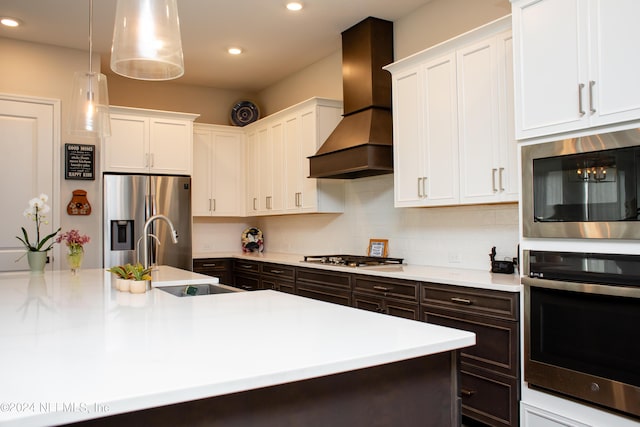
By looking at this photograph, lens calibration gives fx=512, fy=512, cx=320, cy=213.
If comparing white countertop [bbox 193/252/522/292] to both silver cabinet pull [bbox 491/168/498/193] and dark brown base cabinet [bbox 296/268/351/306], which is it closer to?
dark brown base cabinet [bbox 296/268/351/306]

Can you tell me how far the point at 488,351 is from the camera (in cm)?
283

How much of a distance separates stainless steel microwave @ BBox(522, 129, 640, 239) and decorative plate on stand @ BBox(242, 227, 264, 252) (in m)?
4.20

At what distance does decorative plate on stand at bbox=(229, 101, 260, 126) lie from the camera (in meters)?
6.44

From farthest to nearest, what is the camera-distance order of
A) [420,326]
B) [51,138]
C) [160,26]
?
[51,138] < [160,26] < [420,326]

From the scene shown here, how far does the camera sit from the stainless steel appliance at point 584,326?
218cm

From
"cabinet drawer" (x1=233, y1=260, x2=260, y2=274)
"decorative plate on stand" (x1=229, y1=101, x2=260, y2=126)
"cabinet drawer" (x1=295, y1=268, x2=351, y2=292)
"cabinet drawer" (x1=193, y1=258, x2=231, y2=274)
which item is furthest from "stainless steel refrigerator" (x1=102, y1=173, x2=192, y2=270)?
"cabinet drawer" (x1=295, y1=268, x2=351, y2=292)

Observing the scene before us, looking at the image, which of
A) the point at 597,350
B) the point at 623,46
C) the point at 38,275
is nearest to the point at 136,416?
the point at 597,350

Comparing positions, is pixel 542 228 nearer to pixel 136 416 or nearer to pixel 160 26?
pixel 160 26

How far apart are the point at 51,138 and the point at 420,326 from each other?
4.58 metres

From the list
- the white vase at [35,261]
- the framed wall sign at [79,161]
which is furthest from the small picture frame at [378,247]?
the framed wall sign at [79,161]

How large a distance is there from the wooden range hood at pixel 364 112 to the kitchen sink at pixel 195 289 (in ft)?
4.77

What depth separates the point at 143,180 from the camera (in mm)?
5297

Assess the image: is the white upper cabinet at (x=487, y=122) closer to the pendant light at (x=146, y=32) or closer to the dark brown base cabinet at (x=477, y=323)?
the dark brown base cabinet at (x=477, y=323)

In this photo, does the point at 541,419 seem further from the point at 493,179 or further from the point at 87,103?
the point at 87,103
